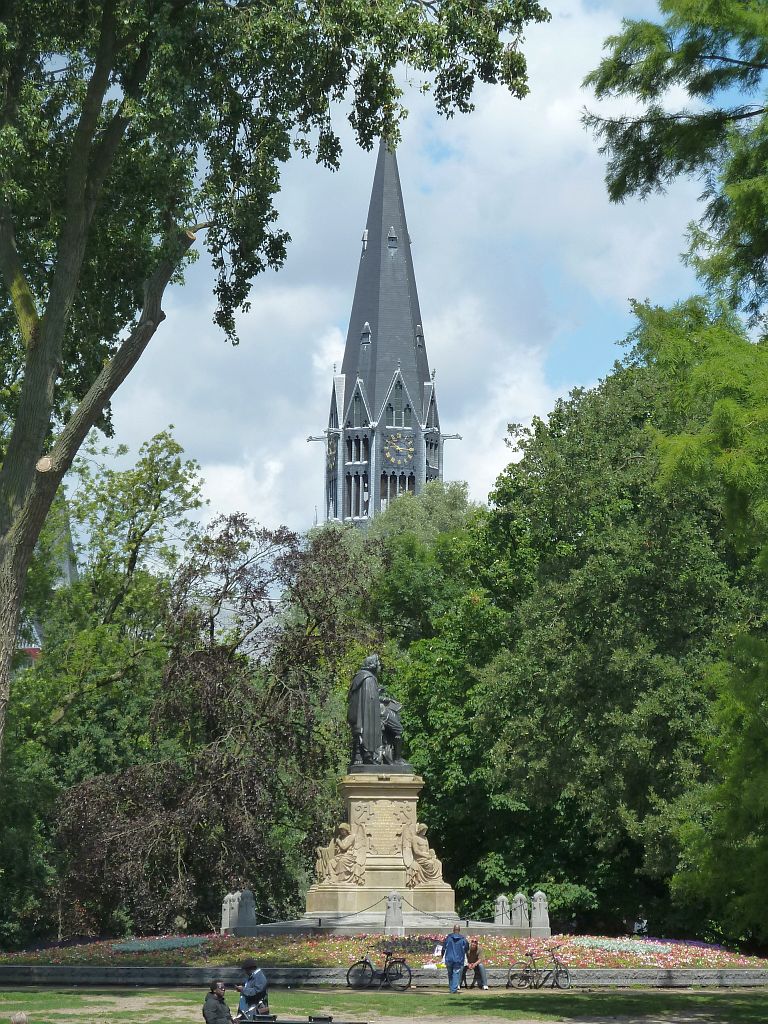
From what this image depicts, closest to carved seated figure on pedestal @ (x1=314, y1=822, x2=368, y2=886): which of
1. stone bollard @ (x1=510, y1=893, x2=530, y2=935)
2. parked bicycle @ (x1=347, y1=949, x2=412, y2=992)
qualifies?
stone bollard @ (x1=510, y1=893, x2=530, y2=935)

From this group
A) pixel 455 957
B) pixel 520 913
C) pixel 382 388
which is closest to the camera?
pixel 455 957

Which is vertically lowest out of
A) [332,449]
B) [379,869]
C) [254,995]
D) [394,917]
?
[254,995]

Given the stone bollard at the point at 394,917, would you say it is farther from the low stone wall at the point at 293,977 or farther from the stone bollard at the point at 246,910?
the stone bollard at the point at 246,910

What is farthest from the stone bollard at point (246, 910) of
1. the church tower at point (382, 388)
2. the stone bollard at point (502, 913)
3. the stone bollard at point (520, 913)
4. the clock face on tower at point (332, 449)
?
the clock face on tower at point (332, 449)

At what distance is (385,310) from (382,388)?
8001mm

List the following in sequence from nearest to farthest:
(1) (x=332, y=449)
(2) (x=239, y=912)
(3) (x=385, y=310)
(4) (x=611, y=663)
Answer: (2) (x=239, y=912)
(4) (x=611, y=663)
(3) (x=385, y=310)
(1) (x=332, y=449)

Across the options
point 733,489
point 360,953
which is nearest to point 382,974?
point 360,953

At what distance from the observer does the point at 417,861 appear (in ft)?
85.8

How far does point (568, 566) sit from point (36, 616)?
11796 mm

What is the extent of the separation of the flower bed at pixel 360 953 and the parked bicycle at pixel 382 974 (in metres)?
0.70

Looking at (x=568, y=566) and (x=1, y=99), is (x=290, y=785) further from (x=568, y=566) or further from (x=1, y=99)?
(x=1, y=99)

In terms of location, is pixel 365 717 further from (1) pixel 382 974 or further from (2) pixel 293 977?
(1) pixel 382 974

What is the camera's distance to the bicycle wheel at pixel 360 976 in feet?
66.7

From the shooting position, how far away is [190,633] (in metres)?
32.8
